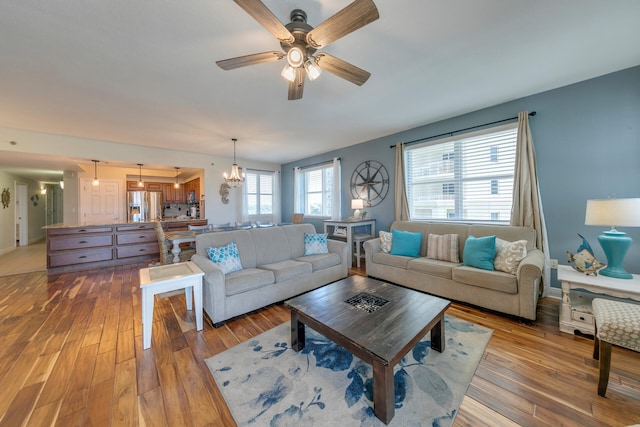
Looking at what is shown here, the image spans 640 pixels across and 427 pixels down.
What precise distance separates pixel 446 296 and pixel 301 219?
3984 mm


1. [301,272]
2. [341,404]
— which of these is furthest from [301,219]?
[341,404]

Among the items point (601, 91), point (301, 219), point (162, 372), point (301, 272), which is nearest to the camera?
point (162, 372)

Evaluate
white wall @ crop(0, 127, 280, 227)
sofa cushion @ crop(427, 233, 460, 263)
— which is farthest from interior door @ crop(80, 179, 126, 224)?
sofa cushion @ crop(427, 233, 460, 263)

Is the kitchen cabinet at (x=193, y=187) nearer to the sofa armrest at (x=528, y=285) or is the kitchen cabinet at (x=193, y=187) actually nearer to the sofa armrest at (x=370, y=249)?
the sofa armrest at (x=370, y=249)

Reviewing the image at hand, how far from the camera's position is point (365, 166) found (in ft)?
17.0

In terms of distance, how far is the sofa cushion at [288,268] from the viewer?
2.87 m

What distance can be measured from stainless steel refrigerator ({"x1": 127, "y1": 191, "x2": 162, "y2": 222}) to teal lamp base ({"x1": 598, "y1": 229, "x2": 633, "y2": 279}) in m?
9.13

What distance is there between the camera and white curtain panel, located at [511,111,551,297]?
2.96 m

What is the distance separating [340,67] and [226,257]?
7.69 feet

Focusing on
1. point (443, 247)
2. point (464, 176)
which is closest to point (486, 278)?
point (443, 247)

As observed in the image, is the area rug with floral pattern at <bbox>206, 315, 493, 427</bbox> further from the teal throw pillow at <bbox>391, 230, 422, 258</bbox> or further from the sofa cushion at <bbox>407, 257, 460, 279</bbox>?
the teal throw pillow at <bbox>391, 230, 422, 258</bbox>

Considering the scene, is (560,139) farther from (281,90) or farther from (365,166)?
(281,90)

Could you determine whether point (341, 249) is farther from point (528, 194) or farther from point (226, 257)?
point (528, 194)

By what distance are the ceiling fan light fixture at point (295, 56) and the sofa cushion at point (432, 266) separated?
2.80m
